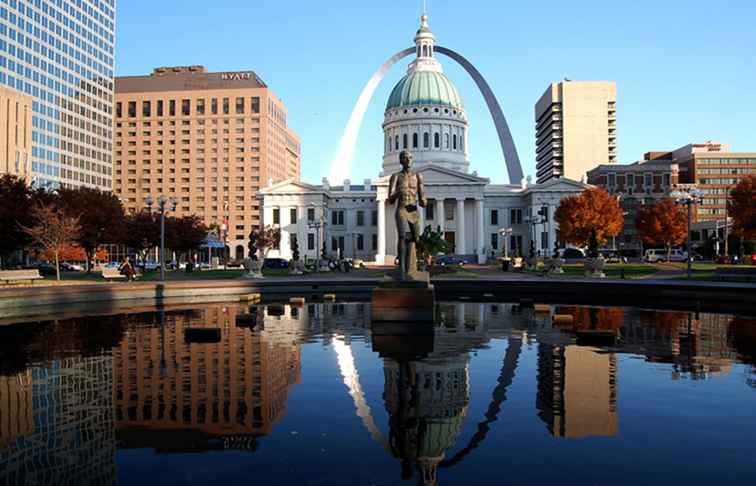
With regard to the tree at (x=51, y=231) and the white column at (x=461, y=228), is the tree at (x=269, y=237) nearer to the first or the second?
the white column at (x=461, y=228)

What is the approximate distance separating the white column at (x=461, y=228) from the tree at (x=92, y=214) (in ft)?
194

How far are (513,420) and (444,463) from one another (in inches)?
79.2

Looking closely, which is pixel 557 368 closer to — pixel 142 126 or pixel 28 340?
pixel 28 340

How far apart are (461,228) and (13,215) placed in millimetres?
72193

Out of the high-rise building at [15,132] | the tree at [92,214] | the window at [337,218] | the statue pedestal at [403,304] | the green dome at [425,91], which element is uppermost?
the green dome at [425,91]

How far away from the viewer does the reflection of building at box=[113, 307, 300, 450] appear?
8.45m

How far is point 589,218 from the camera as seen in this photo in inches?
3418

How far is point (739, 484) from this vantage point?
252 inches

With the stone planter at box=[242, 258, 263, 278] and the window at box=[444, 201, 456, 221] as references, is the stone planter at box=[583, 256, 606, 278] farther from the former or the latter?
the window at box=[444, 201, 456, 221]

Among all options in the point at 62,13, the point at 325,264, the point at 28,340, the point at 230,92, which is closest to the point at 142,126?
the point at 230,92

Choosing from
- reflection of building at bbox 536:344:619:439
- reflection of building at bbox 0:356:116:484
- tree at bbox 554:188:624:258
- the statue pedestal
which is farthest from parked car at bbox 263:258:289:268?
reflection of building at bbox 0:356:116:484

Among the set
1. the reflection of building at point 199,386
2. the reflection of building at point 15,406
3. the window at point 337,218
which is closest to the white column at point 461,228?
the window at point 337,218

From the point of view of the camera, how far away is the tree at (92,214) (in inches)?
2320

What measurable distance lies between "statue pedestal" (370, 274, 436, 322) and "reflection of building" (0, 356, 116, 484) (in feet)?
28.0
